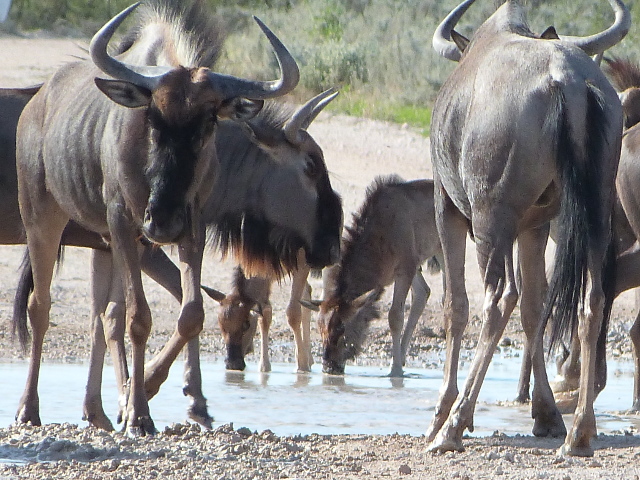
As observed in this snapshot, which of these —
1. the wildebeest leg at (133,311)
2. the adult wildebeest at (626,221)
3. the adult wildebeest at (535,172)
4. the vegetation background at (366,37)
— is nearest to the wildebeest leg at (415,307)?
the adult wildebeest at (626,221)

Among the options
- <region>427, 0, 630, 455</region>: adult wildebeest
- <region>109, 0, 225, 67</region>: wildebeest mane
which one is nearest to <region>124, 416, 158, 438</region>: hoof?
<region>427, 0, 630, 455</region>: adult wildebeest

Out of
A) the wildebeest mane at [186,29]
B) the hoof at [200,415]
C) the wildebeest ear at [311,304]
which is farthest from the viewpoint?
the wildebeest ear at [311,304]

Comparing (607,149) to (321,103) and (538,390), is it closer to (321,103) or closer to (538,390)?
(538,390)

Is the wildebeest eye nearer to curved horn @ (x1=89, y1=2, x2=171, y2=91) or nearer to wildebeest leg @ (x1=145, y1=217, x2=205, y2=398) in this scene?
wildebeest leg @ (x1=145, y1=217, x2=205, y2=398)

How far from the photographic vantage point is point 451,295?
18.8 ft

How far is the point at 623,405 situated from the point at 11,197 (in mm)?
4316

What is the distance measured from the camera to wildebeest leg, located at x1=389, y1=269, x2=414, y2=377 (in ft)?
31.4

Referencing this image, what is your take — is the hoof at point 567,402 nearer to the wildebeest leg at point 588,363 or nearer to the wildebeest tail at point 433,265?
the wildebeest leg at point 588,363

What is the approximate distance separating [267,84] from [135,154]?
727 millimetres

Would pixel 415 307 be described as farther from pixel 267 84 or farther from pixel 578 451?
pixel 578 451

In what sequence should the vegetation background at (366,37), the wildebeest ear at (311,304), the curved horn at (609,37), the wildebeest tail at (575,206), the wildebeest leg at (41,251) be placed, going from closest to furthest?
the wildebeest tail at (575,206) < the curved horn at (609,37) < the wildebeest leg at (41,251) < the wildebeest ear at (311,304) < the vegetation background at (366,37)

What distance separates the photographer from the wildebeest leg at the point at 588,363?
16.2ft

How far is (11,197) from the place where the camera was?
771cm

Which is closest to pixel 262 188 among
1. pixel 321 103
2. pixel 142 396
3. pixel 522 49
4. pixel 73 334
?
pixel 321 103
